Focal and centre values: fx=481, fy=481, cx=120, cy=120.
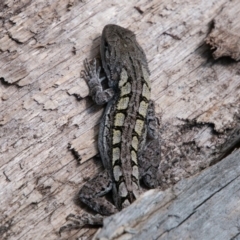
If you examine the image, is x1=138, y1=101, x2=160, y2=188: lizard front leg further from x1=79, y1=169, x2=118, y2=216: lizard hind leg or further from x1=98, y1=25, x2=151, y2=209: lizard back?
x1=79, y1=169, x2=118, y2=216: lizard hind leg

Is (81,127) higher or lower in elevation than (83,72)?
lower

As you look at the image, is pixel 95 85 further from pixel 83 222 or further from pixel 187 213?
pixel 187 213

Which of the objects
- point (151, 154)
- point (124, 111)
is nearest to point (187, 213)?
point (151, 154)

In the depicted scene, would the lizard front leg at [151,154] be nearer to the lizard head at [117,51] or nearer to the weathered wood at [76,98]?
the weathered wood at [76,98]

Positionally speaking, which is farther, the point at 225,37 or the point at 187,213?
A: the point at 225,37

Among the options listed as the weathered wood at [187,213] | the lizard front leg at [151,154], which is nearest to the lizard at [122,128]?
the lizard front leg at [151,154]

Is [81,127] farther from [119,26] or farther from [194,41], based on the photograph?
[194,41]

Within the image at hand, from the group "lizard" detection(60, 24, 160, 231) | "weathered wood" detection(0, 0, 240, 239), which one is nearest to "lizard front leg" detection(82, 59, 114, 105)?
"lizard" detection(60, 24, 160, 231)


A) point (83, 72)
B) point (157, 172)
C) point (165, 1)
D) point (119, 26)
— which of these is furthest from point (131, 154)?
point (165, 1)
